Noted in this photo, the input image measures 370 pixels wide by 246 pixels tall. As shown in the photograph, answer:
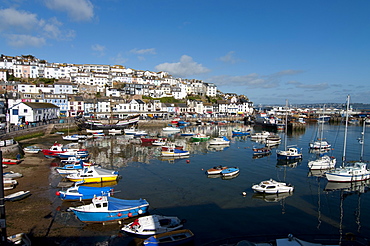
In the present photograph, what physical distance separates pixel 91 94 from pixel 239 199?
279 feet

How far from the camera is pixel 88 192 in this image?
1969 centimetres

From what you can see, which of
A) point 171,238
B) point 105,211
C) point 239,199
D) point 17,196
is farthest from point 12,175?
point 239,199

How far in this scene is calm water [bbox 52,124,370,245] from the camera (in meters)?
15.8

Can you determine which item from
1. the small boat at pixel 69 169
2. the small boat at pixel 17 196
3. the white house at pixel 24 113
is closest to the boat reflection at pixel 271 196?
the small boat at pixel 69 169

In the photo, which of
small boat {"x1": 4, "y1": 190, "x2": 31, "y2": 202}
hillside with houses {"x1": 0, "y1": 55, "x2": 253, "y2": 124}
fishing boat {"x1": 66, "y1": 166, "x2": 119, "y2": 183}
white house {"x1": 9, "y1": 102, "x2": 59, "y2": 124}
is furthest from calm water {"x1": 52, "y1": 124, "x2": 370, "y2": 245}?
hillside with houses {"x1": 0, "y1": 55, "x2": 253, "y2": 124}

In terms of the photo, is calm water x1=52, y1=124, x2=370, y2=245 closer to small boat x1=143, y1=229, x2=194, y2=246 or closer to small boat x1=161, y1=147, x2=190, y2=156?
small boat x1=143, y1=229, x2=194, y2=246

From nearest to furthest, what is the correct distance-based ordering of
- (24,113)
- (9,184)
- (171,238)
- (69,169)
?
1. (171,238)
2. (9,184)
3. (69,169)
4. (24,113)

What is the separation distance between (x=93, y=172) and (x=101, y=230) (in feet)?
32.0

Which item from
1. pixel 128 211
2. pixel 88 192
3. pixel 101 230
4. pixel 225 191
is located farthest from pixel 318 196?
pixel 88 192

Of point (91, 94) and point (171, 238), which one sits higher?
point (91, 94)

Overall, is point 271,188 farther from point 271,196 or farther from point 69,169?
point 69,169

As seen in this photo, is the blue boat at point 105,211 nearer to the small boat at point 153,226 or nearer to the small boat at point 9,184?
the small boat at point 153,226

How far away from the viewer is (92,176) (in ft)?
78.5

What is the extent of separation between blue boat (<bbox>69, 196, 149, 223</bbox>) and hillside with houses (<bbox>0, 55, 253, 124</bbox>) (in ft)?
158
